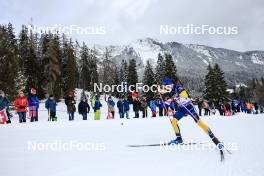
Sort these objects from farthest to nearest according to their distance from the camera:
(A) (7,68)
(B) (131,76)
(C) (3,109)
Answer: (B) (131,76), (A) (7,68), (C) (3,109)

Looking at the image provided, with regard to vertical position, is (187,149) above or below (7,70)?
below

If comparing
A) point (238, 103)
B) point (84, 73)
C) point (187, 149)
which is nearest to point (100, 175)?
point (187, 149)

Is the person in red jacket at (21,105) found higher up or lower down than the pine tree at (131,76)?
lower down

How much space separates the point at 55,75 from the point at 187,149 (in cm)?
5186

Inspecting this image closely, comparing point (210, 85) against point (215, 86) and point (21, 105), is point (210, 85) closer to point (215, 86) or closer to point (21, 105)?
point (215, 86)

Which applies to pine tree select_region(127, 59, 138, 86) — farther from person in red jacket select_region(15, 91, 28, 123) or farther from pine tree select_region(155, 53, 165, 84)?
person in red jacket select_region(15, 91, 28, 123)

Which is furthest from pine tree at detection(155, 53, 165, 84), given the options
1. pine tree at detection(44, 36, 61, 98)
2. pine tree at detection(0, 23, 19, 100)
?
pine tree at detection(0, 23, 19, 100)

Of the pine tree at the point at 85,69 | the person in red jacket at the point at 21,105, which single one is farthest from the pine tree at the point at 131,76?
the person in red jacket at the point at 21,105

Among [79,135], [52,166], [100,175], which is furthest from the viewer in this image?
[79,135]

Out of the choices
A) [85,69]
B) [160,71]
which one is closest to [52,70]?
[160,71]

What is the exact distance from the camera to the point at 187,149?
7.73 m

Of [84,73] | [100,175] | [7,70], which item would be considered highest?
[84,73]

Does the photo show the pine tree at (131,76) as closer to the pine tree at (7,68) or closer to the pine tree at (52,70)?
the pine tree at (52,70)

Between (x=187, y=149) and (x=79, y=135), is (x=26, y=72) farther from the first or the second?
(x=187, y=149)
